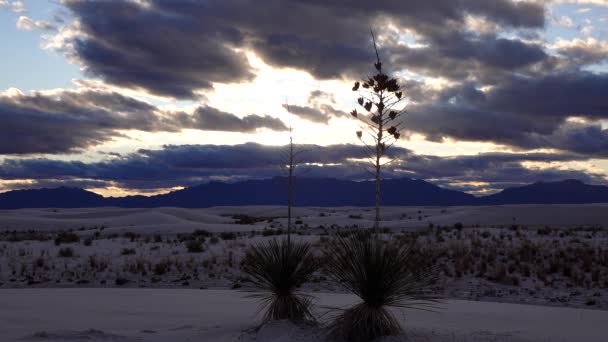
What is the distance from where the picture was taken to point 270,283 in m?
10.3

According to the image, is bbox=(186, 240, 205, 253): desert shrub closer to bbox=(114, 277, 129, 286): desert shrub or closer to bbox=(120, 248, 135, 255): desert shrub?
bbox=(120, 248, 135, 255): desert shrub

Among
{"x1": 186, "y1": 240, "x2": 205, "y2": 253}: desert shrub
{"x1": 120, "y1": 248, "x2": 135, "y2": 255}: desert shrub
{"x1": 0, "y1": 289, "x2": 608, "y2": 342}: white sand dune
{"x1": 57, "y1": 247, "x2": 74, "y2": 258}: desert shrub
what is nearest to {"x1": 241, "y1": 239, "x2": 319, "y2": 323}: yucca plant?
{"x1": 0, "y1": 289, "x2": 608, "y2": 342}: white sand dune

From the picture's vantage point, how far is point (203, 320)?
39.3 ft

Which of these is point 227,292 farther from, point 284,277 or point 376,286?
point 376,286

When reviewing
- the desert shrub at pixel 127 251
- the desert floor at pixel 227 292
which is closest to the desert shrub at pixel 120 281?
the desert floor at pixel 227 292

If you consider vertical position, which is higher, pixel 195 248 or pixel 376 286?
pixel 376 286

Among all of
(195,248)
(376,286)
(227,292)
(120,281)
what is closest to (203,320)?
(376,286)

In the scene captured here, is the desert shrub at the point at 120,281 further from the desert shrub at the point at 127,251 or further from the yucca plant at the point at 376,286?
the yucca plant at the point at 376,286

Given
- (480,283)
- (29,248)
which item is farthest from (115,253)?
(480,283)

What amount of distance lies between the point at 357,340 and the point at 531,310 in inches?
255

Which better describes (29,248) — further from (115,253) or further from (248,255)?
(248,255)

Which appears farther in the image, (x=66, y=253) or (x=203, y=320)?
(x=66, y=253)

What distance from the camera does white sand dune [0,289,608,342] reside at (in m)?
9.73

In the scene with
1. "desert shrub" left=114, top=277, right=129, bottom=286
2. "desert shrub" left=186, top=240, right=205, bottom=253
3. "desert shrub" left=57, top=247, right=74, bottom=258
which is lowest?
"desert shrub" left=114, top=277, right=129, bottom=286
